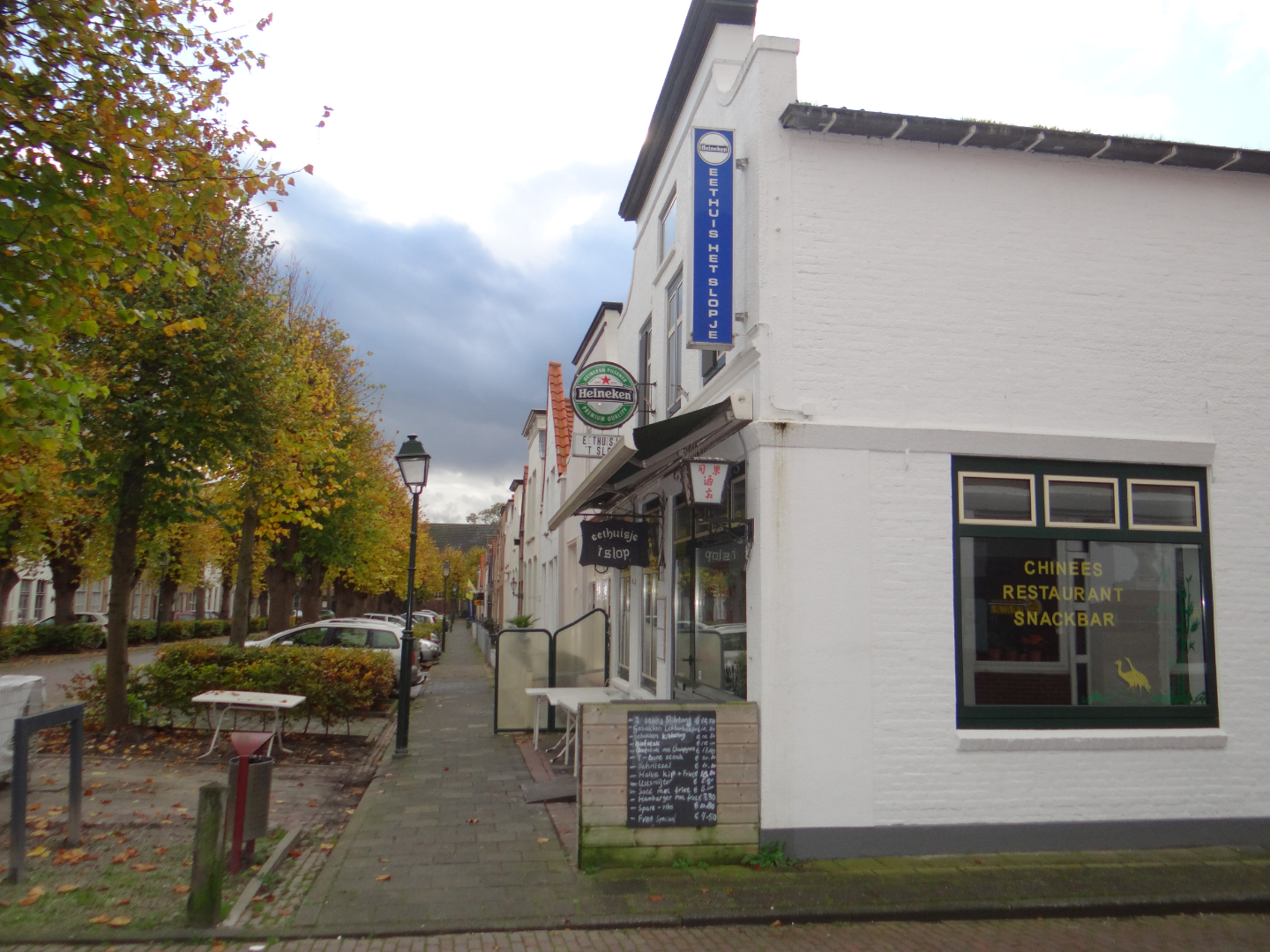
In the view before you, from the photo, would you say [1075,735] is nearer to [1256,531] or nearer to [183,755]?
[1256,531]

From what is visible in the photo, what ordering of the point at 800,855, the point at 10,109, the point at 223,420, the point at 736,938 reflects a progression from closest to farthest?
1. the point at 736,938
2. the point at 10,109
3. the point at 800,855
4. the point at 223,420

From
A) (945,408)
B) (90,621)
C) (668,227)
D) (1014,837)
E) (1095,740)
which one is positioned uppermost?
(668,227)

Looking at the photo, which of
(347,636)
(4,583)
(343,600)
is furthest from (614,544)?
(343,600)

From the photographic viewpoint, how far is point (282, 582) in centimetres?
2619

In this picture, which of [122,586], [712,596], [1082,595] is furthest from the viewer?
[122,586]

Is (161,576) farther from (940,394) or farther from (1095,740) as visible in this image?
(1095,740)

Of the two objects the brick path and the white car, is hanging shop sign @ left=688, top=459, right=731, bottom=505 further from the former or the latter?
the white car

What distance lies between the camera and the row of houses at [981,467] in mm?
7078

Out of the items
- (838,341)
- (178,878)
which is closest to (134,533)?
(178,878)

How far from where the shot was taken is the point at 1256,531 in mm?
7793

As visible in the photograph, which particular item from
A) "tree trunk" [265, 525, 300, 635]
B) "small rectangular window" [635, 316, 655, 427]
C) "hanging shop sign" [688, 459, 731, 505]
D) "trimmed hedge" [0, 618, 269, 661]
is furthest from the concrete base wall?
"trimmed hedge" [0, 618, 269, 661]

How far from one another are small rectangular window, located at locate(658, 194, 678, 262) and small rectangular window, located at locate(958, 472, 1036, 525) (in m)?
4.74

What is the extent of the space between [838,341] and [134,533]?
387 inches

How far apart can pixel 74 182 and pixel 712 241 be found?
15.7 feet
